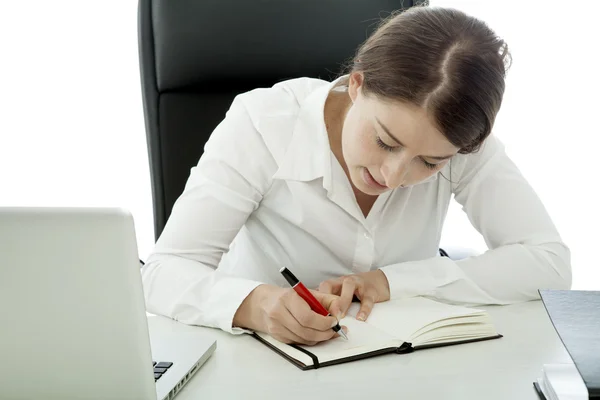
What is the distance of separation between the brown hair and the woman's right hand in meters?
0.31

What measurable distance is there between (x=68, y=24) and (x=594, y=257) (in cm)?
210

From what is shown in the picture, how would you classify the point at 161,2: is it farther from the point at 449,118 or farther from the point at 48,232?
the point at 48,232

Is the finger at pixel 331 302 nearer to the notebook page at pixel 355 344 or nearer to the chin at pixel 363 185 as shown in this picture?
the notebook page at pixel 355 344

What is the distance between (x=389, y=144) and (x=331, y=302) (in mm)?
251

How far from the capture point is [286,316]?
97cm

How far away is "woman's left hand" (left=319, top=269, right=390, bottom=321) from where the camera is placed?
1.08m

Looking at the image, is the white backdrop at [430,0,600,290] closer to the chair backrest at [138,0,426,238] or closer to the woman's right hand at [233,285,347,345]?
the chair backrest at [138,0,426,238]

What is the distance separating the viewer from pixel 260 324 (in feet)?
3.38

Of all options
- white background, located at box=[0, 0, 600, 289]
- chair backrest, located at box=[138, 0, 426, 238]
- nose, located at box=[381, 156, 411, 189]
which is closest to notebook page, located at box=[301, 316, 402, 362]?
nose, located at box=[381, 156, 411, 189]

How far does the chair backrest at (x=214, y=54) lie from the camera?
1.49m

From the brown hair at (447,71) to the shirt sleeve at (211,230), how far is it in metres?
0.28

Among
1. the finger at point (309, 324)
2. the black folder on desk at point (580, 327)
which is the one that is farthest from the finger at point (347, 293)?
the black folder on desk at point (580, 327)

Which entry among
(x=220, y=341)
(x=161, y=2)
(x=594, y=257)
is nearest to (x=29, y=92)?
(x=161, y=2)

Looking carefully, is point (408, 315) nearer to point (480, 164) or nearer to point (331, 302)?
point (331, 302)
